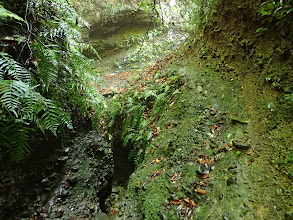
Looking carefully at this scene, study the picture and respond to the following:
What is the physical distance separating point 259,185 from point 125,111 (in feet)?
11.9

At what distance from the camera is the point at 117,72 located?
32.5ft

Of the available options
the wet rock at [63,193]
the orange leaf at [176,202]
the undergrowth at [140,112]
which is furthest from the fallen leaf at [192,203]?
the wet rock at [63,193]

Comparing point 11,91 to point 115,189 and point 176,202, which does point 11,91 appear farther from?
point 115,189

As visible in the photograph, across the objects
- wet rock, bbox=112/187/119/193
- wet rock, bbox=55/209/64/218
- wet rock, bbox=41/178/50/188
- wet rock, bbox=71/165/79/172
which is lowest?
wet rock, bbox=112/187/119/193

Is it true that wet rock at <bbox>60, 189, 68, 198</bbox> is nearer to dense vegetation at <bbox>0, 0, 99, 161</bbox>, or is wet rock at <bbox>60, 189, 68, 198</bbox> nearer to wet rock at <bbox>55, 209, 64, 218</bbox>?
wet rock at <bbox>55, 209, 64, 218</bbox>

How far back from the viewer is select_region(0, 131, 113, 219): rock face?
2141 millimetres

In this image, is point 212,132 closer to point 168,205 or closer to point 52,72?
point 168,205

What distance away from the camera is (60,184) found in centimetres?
273

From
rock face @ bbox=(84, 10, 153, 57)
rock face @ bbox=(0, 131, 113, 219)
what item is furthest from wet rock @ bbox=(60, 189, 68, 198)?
rock face @ bbox=(84, 10, 153, 57)

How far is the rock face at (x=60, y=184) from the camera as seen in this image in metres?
2.14

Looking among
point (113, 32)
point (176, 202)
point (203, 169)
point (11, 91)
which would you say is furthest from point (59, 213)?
point (113, 32)

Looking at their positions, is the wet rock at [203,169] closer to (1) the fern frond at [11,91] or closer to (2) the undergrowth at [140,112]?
(2) the undergrowth at [140,112]

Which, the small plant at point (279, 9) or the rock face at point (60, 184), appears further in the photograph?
the rock face at point (60, 184)

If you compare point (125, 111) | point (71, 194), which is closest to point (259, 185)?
point (71, 194)
